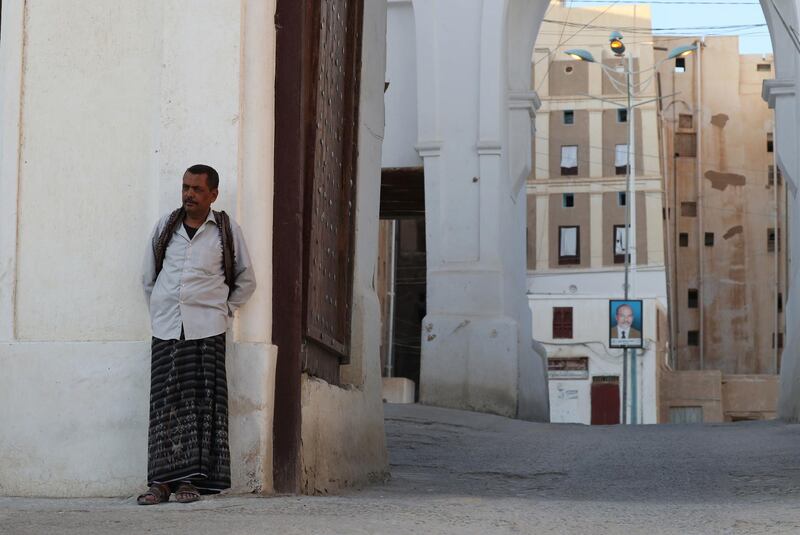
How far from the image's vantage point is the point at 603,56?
189 ft

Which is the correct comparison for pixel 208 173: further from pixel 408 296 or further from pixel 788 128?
pixel 408 296

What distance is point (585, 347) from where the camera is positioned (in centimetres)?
5119

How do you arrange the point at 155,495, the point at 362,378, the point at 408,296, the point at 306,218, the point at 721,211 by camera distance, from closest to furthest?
the point at 155,495 < the point at 306,218 < the point at 362,378 < the point at 408,296 < the point at 721,211

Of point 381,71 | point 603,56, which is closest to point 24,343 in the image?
point 381,71

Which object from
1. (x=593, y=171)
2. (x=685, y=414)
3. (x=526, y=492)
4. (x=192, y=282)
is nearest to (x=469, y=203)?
(x=526, y=492)

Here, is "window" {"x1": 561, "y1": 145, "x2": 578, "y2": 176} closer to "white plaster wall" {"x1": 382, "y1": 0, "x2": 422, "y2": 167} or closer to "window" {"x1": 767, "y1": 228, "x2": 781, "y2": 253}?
"window" {"x1": 767, "y1": 228, "x2": 781, "y2": 253}

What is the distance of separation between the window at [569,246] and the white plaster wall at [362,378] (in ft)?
149

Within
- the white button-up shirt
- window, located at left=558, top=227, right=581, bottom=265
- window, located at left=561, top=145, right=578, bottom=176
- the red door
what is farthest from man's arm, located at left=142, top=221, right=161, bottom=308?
window, located at left=561, top=145, right=578, bottom=176

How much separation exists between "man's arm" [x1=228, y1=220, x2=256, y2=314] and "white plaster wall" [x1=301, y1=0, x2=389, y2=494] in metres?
0.73

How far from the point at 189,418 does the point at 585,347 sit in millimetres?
45018

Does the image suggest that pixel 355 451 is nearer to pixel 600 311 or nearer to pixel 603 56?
pixel 600 311

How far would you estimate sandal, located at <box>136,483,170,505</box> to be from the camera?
6.64 m

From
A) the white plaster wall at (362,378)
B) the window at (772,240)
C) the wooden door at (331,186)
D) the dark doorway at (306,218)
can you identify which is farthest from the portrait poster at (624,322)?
the dark doorway at (306,218)

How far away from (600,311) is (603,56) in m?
11.7
